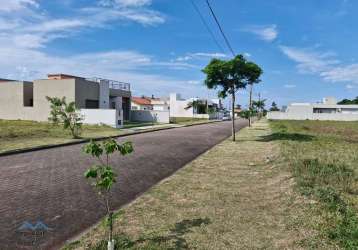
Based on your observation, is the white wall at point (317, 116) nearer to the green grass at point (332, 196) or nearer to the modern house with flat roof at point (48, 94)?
the modern house with flat roof at point (48, 94)

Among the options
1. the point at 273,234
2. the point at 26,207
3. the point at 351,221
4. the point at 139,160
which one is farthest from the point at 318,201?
the point at 139,160

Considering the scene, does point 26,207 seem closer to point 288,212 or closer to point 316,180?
point 288,212

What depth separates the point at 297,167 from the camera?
9.42 metres

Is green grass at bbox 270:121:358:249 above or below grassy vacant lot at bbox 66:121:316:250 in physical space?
above

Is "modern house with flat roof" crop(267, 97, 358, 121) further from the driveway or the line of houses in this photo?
the driveway

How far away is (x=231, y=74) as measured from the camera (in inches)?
819

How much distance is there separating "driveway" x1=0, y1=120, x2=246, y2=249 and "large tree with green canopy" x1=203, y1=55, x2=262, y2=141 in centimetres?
797

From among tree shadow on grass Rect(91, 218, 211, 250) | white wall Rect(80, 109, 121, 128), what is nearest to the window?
white wall Rect(80, 109, 121, 128)

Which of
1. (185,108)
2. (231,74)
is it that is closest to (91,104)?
(231,74)

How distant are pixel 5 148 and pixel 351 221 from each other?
14.0 metres

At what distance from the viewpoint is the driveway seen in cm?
521

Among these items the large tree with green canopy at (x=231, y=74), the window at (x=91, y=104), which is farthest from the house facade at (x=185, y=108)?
the large tree with green canopy at (x=231, y=74)

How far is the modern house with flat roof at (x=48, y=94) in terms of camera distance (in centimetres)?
3597

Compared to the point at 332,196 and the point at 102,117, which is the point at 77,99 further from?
the point at 332,196
